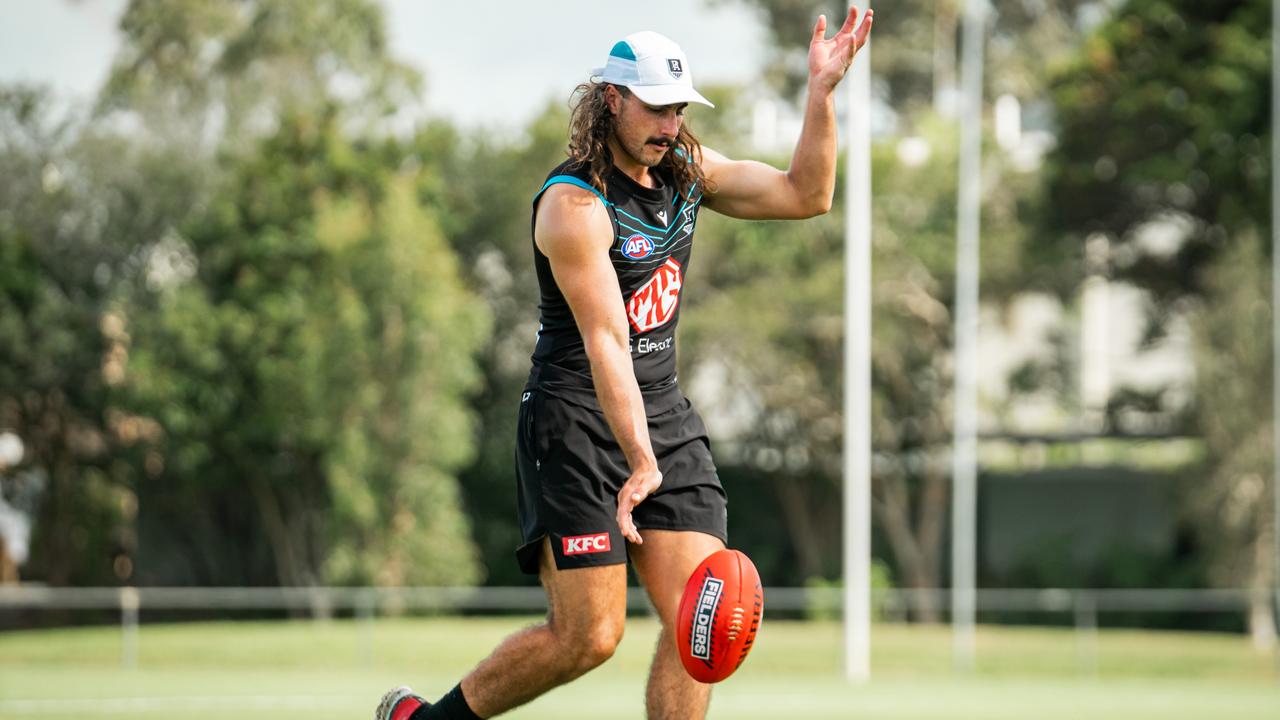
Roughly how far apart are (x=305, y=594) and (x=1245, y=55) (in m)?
19.1

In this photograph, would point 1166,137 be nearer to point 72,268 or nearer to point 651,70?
point 72,268

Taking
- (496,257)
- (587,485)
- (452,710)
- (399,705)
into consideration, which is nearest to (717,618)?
(587,485)

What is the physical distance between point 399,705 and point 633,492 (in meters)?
1.35

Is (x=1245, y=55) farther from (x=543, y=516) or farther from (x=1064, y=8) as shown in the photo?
(x=543, y=516)

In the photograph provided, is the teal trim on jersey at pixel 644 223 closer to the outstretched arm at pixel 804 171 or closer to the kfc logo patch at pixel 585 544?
the outstretched arm at pixel 804 171

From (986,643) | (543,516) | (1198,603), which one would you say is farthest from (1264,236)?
(543,516)

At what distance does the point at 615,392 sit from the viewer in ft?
18.8

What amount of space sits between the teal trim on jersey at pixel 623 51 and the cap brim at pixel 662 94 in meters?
0.12

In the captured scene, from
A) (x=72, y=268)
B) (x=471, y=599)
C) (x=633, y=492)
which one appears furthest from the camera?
(x=72, y=268)

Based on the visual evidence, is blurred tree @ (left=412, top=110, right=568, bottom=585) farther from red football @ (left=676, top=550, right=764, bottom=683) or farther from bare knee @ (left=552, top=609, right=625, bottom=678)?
red football @ (left=676, top=550, right=764, bottom=683)

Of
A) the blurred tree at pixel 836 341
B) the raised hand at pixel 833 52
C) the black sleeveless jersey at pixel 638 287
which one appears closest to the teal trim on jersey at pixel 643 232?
the black sleeveless jersey at pixel 638 287

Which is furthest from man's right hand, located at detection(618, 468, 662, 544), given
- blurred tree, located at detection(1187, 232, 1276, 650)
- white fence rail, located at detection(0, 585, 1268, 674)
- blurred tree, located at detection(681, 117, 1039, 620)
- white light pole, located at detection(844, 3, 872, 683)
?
blurred tree, located at detection(681, 117, 1039, 620)

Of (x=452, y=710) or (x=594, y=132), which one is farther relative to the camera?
(x=452, y=710)

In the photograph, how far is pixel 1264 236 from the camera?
1219 inches
